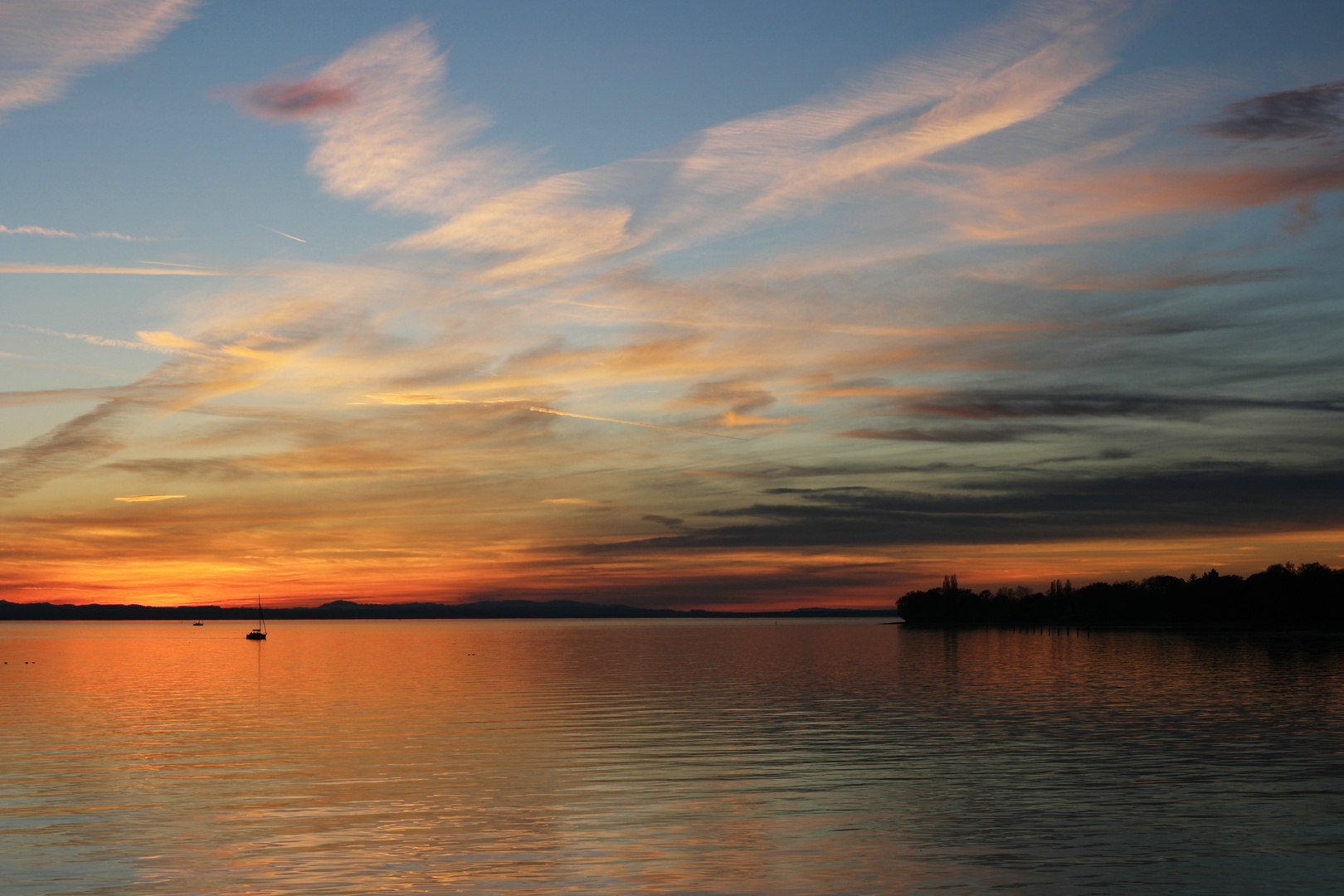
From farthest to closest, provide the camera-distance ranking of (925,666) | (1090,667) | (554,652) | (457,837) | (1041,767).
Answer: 1. (554,652)
2. (925,666)
3. (1090,667)
4. (1041,767)
5. (457,837)

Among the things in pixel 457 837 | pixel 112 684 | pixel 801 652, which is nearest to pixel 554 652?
pixel 801 652

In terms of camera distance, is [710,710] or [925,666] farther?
[925,666]

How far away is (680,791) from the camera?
38.5m

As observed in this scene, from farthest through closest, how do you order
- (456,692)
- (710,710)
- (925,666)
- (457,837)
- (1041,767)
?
(925,666)
(456,692)
(710,710)
(1041,767)
(457,837)

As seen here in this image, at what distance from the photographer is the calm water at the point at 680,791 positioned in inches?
1049

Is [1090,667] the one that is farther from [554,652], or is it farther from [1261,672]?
[554,652]

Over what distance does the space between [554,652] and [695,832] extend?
473 ft

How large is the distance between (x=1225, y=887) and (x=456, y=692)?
71.1 meters

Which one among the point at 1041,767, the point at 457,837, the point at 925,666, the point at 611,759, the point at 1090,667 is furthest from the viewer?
the point at 925,666

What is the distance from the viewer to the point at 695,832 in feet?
102

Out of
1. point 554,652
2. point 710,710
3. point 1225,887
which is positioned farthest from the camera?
point 554,652

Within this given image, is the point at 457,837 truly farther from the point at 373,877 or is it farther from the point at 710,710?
the point at 710,710

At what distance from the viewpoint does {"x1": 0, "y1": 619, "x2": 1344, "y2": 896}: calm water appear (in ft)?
87.4

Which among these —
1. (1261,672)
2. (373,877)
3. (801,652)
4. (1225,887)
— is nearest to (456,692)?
(373,877)
